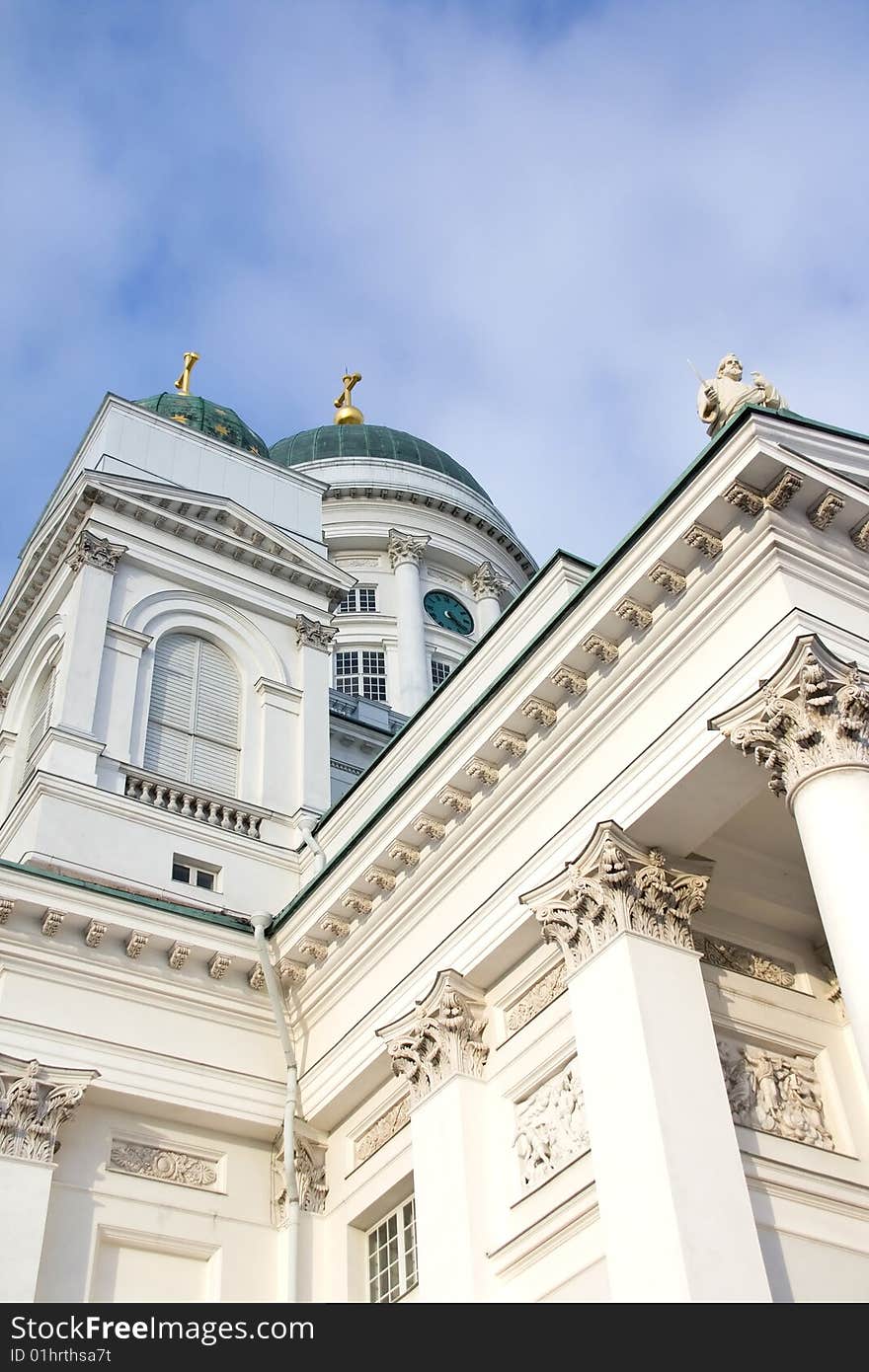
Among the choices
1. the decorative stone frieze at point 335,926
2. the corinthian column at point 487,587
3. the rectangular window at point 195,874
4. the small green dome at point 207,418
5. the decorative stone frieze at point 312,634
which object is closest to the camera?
the decorative stone frieze at point 335,926

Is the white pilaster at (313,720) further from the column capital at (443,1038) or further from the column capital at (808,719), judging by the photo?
the column capital at (808,719)

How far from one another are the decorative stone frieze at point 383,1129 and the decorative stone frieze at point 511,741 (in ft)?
13.1

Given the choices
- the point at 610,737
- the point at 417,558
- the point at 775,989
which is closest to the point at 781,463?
the point at 610,737

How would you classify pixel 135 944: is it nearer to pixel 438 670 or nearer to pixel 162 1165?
pixel 162 1165

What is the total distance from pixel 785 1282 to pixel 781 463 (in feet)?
22.7

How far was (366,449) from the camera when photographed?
48188mm

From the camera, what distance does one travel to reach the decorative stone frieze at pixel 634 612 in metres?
14.9

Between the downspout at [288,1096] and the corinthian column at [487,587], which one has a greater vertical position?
the corinthian column at [487,587]

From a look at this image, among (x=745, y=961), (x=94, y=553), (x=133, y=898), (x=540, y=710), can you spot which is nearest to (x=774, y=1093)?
(x=745, y=961)

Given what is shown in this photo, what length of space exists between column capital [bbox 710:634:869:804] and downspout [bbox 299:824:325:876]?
9879mm

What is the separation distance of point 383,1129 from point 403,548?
28.7 meters

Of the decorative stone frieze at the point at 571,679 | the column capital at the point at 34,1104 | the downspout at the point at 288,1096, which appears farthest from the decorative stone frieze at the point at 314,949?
the decorative stone frieze at the point at 571,679

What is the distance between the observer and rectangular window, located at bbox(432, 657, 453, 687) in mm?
42562
